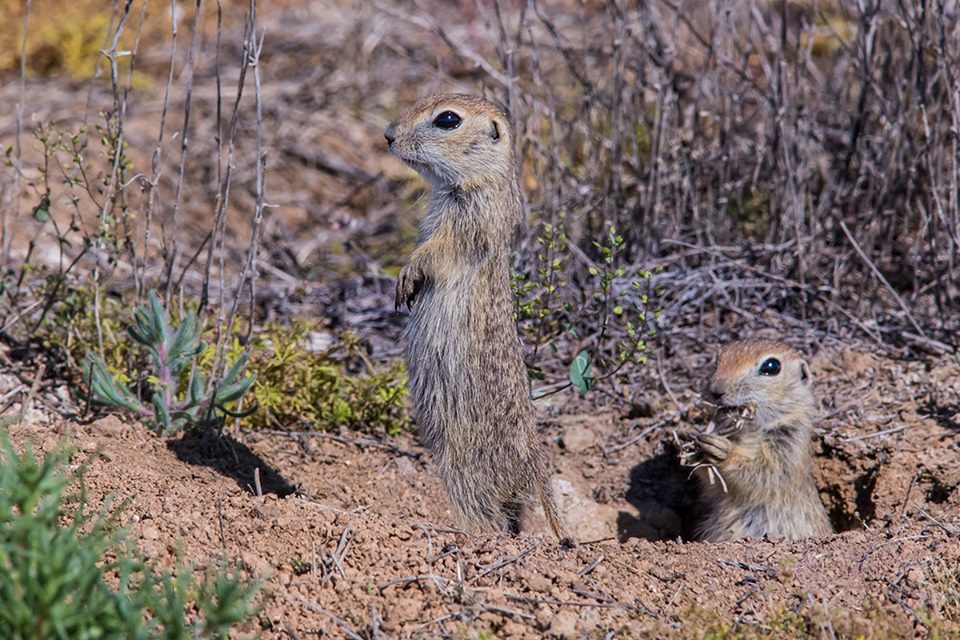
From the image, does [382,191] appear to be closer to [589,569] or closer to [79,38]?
[79,38]

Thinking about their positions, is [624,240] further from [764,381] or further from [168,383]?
[168,383]

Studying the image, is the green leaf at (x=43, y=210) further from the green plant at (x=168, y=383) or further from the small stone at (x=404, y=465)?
the small stone at (x=404, y=465)

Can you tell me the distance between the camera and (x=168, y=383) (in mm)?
4848

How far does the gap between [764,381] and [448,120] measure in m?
2.03

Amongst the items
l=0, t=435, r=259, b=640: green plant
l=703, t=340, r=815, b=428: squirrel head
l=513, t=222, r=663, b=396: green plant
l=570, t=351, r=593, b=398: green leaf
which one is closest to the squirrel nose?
l=703, t=340, r=815, b=428: squirrel head

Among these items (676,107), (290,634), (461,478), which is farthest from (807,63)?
(290,634)

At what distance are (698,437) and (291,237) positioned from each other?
12.8 feet

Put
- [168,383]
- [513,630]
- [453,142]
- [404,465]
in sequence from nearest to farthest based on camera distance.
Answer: [513,630] < [453,142] < [168,383] < [404,465]

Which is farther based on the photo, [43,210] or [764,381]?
[764,381]

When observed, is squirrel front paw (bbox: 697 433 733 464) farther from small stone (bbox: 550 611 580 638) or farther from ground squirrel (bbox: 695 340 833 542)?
small stone (bbox: 550 611 580 638)

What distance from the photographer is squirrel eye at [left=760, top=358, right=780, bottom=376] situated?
5422 mm

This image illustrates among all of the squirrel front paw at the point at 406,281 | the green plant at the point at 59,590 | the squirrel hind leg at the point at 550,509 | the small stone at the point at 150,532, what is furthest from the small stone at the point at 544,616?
the squirrel front paw at the point at 406,281

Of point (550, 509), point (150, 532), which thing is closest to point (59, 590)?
point (150, 532)

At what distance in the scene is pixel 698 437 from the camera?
5.48m
